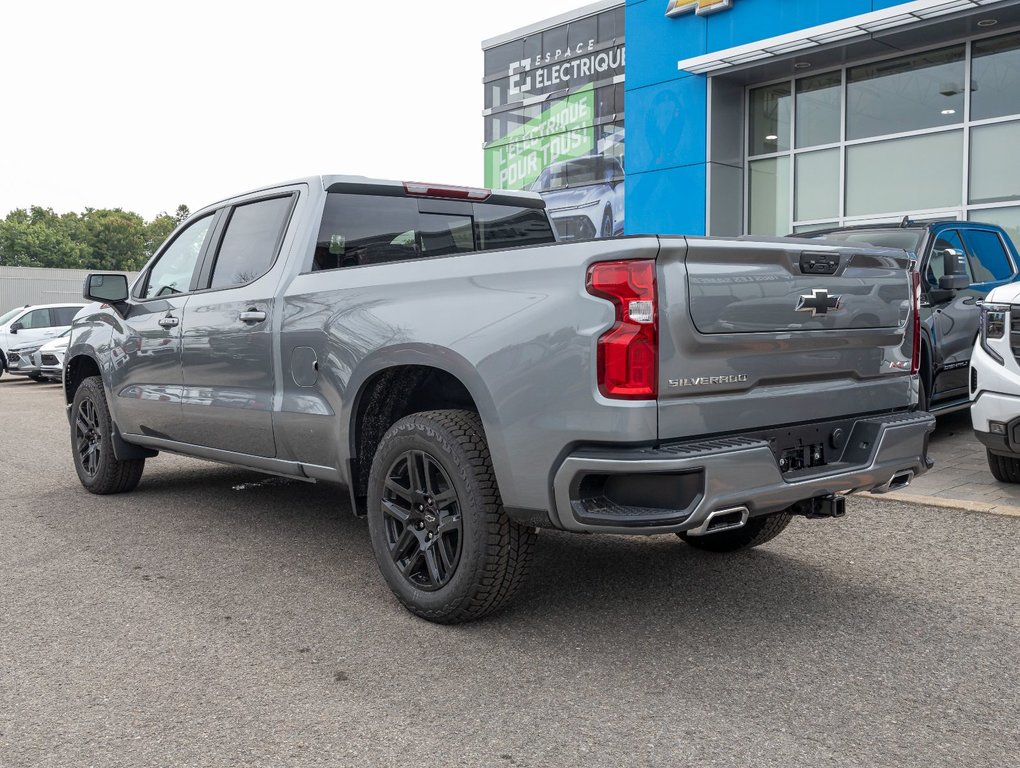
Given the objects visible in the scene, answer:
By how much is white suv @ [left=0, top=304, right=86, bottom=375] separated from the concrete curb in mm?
19227

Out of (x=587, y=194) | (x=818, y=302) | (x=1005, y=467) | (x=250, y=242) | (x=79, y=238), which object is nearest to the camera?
(x=818, y=302)

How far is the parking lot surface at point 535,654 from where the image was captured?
2895mm

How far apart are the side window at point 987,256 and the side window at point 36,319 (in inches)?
783

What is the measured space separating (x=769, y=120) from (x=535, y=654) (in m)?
15.1

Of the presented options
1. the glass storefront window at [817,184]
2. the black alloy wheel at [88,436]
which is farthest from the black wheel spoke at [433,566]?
the glass storefront window at [817,184]

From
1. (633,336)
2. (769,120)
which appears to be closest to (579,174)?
(769,120)

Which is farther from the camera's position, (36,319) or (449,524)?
(36,319)

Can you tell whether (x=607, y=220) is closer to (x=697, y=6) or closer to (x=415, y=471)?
(x=697, y=6)

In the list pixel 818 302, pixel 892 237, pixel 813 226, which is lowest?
pixel 818 302

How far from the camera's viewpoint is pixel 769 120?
1689 centimetres

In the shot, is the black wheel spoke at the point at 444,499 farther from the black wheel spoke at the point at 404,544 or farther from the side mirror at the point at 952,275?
the side mirror at the point at 952,275

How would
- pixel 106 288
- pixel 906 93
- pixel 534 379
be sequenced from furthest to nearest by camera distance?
1. pixel 906 93
2. pixel 106 288
3. pixel 534 379

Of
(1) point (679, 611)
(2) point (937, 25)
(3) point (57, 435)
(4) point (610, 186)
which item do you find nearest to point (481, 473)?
(1) point (679, 611)

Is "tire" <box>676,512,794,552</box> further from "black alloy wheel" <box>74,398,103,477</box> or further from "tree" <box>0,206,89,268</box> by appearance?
"tree" <box>0,206,89,268</box>
